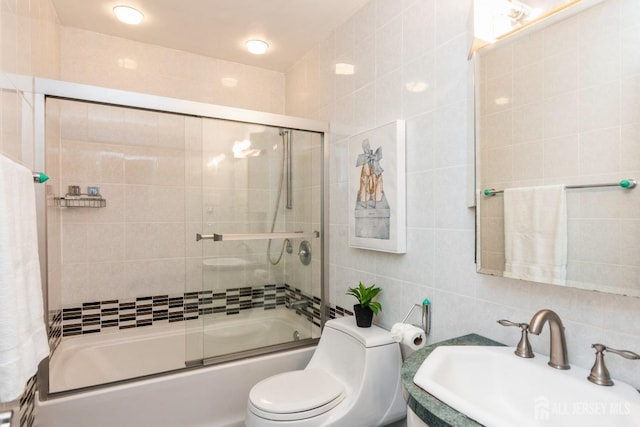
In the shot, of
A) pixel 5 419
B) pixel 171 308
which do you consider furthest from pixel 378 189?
pixel 171 308

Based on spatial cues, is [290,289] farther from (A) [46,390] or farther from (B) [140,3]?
(B) [140,3]

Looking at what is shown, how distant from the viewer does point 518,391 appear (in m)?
1.04

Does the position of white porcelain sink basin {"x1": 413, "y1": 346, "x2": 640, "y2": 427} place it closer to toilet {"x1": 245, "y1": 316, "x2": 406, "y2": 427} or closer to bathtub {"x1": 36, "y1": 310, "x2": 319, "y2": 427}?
toilet {"x1": 245, "y1": 316, "x2": 406, "y2": 427}

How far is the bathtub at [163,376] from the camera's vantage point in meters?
1.61

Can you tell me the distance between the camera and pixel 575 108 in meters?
1.04

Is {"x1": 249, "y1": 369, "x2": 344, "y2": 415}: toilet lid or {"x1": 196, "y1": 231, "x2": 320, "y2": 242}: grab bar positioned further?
{"x1": 196, "y1": 231, "x2": 320, "y2": 242}: grab bar

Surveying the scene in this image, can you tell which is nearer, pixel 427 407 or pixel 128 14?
pixel 427 407

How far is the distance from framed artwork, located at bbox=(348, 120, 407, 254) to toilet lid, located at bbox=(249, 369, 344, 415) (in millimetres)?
724

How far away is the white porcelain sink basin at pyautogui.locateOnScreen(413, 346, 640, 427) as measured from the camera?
2.72ft

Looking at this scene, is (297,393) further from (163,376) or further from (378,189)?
(378,189)

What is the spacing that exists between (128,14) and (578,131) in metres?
2.46

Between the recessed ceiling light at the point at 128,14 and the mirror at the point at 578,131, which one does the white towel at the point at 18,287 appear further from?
the recessed ceiling light at the point at 128,14

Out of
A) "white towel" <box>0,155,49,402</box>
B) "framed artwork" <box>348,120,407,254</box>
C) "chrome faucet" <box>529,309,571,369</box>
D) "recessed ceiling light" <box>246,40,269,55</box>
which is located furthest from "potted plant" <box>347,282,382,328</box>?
"recessed ceiling light" <box>246,40,269,55</box>

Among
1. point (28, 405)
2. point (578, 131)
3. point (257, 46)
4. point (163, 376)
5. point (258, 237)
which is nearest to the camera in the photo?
point (578, 131)
